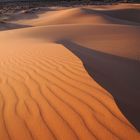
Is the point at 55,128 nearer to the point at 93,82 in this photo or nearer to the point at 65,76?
the point at 93,82

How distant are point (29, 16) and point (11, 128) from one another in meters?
25.7

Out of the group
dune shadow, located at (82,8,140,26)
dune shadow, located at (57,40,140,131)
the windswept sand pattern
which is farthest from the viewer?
dune shadow, located at (82,8,140,26)

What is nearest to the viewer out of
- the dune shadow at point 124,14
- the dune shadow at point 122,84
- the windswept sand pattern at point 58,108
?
the windswept sand pattern at point 58,108

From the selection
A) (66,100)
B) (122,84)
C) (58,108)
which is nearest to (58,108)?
(58,108)

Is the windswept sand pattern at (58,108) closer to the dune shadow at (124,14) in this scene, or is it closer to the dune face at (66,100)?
the dune face at (66,100)

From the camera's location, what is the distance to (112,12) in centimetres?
2666

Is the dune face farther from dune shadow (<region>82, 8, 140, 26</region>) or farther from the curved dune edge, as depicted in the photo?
dune shadow (<region>82, 8, 140, 26</region>)

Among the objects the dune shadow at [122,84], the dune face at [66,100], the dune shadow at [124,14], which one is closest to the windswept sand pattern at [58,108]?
the dune face at [66,100]

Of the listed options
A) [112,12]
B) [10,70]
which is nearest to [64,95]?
[10,70]

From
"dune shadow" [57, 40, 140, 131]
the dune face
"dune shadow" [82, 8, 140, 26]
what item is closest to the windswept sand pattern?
the dune face

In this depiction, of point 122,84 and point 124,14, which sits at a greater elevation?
point 122,84

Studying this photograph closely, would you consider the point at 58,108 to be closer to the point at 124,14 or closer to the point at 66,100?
the point at 66,100

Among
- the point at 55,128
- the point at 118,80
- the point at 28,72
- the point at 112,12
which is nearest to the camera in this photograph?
the point at 55,128

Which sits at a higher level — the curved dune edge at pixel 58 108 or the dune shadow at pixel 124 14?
the curved dune edge at pixel 58 108
